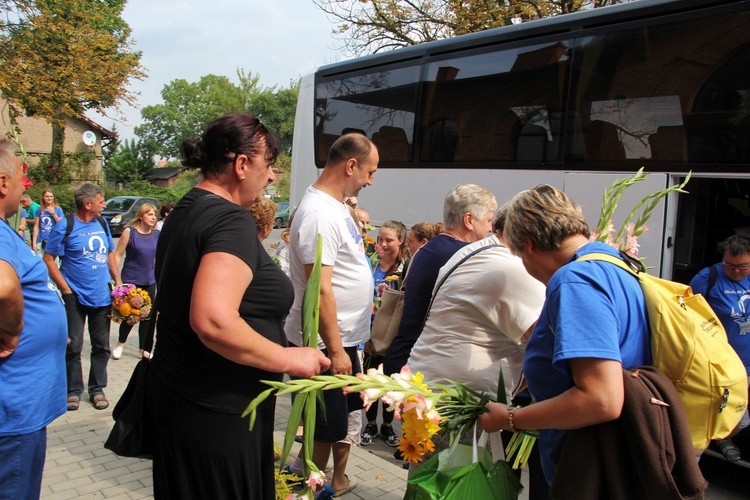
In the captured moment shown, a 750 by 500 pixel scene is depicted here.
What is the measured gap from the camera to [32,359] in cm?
254

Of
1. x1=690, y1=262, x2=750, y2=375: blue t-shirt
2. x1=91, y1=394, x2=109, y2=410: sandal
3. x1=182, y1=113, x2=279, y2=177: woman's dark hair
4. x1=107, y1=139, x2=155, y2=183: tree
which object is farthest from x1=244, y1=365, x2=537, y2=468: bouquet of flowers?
x1=107, y1=139, x2=155, y2=183: tree

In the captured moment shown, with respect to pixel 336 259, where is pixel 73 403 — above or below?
below

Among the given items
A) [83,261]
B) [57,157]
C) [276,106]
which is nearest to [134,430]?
[83,261]

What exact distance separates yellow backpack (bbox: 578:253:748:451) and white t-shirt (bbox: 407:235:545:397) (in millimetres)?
847

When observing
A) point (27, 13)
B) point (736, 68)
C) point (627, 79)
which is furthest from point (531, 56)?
point (27, 13)

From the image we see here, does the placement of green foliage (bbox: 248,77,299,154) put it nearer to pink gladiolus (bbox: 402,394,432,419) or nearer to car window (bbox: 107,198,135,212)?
car window (bbox: 107,198,135,212)

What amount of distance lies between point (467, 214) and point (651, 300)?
157 cm

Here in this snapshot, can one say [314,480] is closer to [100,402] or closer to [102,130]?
[100,402]

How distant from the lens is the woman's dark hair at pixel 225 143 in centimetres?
223

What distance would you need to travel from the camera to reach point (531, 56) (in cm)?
643

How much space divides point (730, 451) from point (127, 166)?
Result: 5177cm

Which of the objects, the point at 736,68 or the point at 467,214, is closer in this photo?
the point at 467,214

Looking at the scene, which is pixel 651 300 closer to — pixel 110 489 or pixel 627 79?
pixel 110 489

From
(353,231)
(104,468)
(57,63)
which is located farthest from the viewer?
(57,63)
